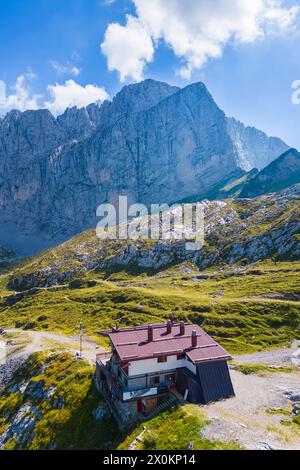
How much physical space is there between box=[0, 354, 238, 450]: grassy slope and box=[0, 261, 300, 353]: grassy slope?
1674 cm

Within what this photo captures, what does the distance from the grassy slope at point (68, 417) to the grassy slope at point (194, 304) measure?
1674 cm

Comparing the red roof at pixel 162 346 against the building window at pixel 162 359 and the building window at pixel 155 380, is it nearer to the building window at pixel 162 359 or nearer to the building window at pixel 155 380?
the building window at pixel 162 359

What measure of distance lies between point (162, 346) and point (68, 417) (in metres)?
18.3

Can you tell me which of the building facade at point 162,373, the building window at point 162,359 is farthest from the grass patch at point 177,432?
the building window at point 162,359

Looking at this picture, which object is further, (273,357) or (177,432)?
(273,357)

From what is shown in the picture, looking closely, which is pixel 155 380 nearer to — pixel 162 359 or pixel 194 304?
pixel 162 359

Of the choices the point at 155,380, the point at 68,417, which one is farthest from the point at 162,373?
the point at 68,417

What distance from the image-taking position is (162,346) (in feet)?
160

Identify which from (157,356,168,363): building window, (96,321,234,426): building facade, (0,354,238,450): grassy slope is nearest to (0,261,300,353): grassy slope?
(0,354,238,450): grassy slope

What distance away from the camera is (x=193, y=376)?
4566cm

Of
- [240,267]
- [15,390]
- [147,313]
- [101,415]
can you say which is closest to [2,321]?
[147,313]

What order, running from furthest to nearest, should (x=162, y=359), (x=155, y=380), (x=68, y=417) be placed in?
(x=68, y=417) → (x=162, y=359) → (x=155, y=380)

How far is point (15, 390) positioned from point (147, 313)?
46.7m
